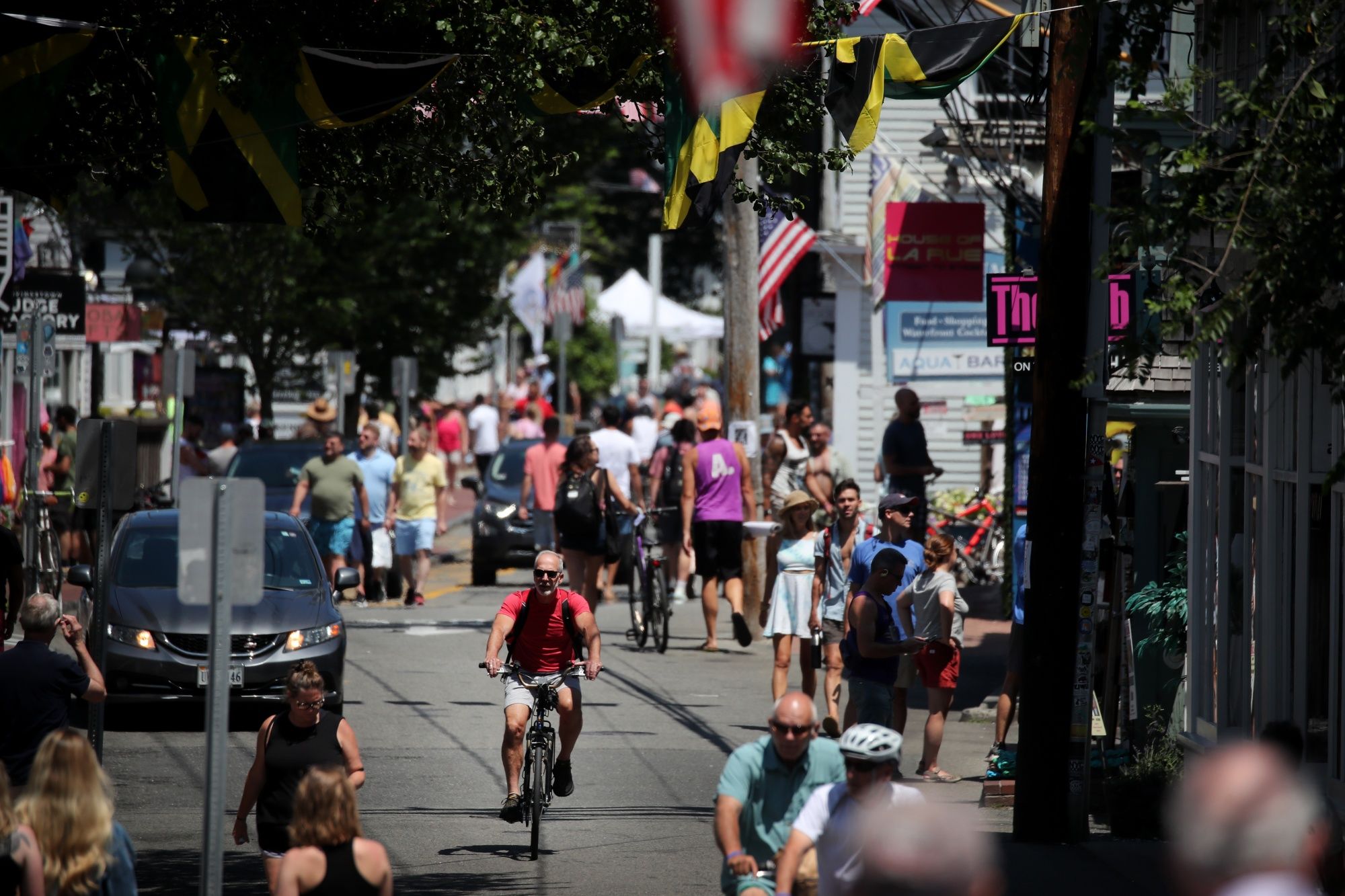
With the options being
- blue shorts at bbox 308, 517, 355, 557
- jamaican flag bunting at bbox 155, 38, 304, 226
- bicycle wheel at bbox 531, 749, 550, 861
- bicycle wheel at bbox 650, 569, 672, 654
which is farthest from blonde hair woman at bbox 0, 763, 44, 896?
blue shorts at bbox 308, 517, 355, 557

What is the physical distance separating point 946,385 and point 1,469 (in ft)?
41.9

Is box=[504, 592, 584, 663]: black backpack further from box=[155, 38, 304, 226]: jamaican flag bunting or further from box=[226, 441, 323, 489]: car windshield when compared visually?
box=[226, 441, 323, 489]: car windshield

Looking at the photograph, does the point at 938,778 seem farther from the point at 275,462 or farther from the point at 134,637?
the point at 275,462

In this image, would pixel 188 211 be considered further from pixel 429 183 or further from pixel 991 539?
pixel 991 539

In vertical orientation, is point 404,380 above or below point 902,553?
above

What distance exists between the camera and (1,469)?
74.0 ft

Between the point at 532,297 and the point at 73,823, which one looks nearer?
the point at 73,823

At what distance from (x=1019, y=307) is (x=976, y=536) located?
10.7 metres

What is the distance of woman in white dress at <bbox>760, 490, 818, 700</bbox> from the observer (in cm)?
1348

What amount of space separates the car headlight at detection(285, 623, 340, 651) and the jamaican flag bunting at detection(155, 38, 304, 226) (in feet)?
16.1

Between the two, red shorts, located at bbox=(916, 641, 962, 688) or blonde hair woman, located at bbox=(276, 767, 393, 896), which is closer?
blonde hair woman, located at bbox=(276, 767, 393, 896)

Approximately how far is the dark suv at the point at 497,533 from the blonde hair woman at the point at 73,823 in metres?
15.8

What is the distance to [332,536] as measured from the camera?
63.3ft

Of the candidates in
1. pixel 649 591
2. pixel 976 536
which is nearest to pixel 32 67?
pixel 649 591
